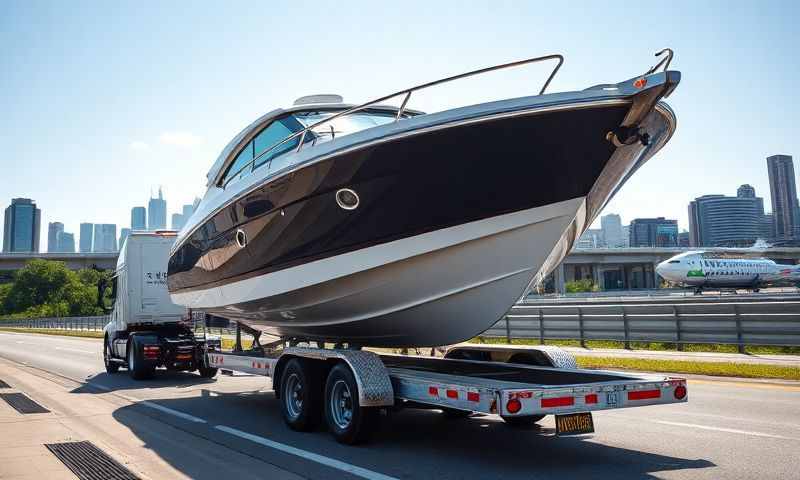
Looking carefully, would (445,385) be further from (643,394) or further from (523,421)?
(523,421)

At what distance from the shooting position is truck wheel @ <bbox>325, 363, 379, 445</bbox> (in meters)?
6.11

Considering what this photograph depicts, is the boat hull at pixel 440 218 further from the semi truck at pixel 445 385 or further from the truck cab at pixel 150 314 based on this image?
Result: the truck cab at pixel 150 314

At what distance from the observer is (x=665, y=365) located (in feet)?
38.4

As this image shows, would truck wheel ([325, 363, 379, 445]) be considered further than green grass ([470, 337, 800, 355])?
No

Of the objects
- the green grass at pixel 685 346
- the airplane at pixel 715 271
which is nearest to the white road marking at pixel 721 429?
the green grass at pixel 685 346

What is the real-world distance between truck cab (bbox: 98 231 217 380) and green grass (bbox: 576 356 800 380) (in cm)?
800

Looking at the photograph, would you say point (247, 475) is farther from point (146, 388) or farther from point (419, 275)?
point (146, 388)

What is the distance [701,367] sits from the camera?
11.4 metres

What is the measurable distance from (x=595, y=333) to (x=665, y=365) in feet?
17.4

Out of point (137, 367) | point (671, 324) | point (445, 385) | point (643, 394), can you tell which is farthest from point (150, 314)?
point (671, 324)

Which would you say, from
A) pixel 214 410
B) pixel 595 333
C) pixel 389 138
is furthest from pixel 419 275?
pixel 595 333

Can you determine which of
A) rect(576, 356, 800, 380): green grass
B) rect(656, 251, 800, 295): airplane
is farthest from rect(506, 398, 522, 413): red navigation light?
rect(656, 251, 800, 295): airplane

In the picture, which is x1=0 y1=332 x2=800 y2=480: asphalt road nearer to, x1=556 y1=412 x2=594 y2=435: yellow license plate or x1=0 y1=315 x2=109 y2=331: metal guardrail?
x1=556 y1=412 x2=594 y2=435: yellow license plate

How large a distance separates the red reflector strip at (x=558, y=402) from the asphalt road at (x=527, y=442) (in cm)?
52
